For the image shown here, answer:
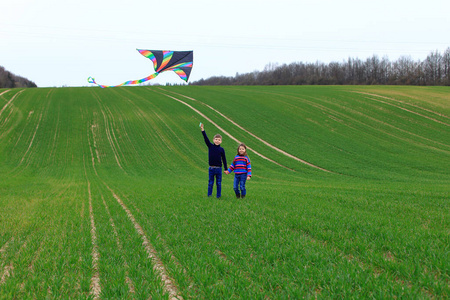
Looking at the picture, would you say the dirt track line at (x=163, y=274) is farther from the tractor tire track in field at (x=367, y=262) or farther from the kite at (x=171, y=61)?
the kite at (x=171, y=61)

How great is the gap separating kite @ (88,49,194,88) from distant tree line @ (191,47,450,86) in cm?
11071

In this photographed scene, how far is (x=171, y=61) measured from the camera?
1102 cm

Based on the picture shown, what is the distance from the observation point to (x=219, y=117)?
162 feet

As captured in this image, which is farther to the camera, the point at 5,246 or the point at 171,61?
the point at 171,61

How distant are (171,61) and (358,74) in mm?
129610

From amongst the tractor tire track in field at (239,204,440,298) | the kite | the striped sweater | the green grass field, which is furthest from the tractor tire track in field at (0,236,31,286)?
the striped sweater

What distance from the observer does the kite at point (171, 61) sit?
34.8ft

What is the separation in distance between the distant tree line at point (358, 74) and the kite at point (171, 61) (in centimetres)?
11071

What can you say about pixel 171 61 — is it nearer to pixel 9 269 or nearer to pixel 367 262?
pixel 9 269

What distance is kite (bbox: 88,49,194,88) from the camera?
10602 millimetres

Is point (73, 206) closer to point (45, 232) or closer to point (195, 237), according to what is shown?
point (45, 232)

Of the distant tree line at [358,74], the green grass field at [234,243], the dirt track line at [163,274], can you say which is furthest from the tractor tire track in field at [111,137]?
the distant tree line at [358,74]

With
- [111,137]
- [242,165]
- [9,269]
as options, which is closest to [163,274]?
[9,269]

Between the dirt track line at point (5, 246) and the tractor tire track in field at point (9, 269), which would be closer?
the tractor tire track in field at point (9, 269)
